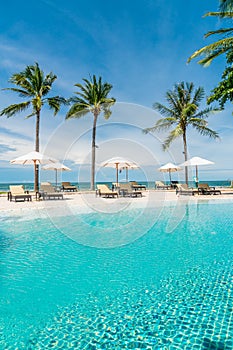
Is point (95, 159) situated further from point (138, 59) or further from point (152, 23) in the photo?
point (152, 23)

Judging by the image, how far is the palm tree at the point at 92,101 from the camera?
2123 centimetres

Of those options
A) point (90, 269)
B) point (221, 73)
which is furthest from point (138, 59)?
point (90, 269)

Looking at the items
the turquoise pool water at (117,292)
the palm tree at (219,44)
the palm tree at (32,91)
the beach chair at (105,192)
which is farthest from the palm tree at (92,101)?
the turquoise pool water at (117,292)

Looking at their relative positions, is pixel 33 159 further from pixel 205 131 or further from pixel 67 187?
pixel 205 131

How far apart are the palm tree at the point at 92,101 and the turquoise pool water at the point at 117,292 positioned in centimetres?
A: 1502

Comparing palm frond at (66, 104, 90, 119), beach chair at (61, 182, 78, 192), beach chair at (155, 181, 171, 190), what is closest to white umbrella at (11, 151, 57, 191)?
beach chair at (61, 182, 78, 192)

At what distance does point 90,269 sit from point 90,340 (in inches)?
88.5

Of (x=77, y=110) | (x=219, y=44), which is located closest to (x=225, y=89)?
(x=219, y=44)

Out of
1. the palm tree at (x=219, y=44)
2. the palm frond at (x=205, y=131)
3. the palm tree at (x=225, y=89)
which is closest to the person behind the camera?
the palm tree at (x=219, y=44)

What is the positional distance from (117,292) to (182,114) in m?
20.5

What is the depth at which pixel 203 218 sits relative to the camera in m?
10.3

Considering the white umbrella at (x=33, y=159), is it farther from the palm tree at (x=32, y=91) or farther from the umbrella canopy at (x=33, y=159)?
the palm tree at (x=32, y=91)

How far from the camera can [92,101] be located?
21469 millimetres

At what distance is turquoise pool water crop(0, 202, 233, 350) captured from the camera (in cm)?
289
